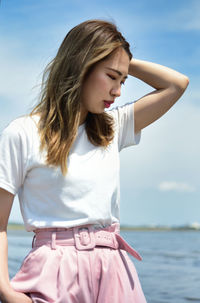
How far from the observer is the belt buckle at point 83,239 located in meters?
1.75

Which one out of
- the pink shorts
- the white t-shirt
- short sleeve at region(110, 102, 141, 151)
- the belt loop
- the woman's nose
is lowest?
the pink shorts

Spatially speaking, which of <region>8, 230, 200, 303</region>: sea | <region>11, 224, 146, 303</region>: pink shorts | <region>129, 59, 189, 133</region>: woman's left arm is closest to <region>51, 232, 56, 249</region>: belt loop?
<region>11, 224, 146, 303</region>: pink shorts

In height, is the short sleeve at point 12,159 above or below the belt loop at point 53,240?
above

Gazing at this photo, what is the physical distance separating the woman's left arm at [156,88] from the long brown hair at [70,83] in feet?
0.60

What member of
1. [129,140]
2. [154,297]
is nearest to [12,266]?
[154,297]

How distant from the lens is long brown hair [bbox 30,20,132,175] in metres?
1.82

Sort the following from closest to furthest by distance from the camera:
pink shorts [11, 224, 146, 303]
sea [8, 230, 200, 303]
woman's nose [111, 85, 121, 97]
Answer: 1. pink shorts [11, 224, 146, 303]
2. woman's nose [111, 85, 121, 97]
3. sea [8, 230, 200, 303]

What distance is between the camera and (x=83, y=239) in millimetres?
1747

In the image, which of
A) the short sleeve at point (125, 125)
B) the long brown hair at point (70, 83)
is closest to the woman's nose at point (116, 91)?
the long brown hair at point (70, 83)

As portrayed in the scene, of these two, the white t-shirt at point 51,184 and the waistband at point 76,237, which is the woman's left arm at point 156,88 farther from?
the waistband at point 76,237

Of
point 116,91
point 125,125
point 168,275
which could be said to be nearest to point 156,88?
point 125,125

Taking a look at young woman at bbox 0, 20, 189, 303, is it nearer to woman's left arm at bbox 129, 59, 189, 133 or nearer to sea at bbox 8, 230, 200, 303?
woman's left arm at bbox 129, 59, 189, 133

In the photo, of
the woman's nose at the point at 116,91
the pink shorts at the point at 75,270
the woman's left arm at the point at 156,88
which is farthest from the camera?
the woman's left arm at the point at 156,88

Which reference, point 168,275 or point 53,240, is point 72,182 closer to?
point 53,240
